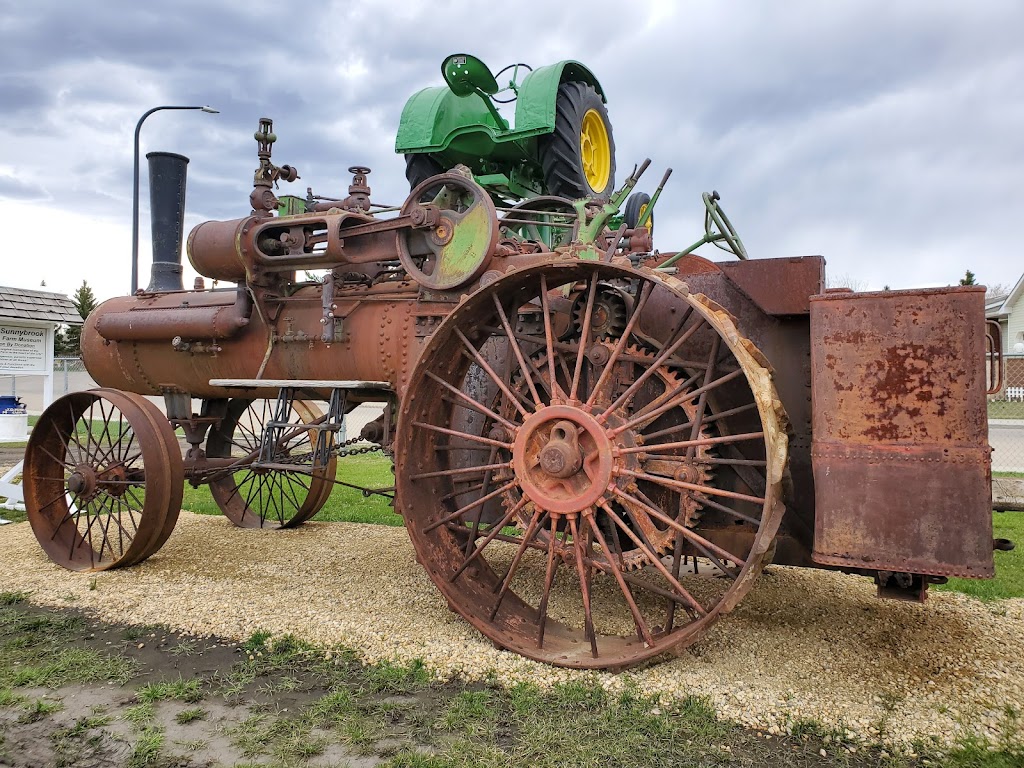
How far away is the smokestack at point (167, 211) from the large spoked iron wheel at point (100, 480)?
1.67 metres

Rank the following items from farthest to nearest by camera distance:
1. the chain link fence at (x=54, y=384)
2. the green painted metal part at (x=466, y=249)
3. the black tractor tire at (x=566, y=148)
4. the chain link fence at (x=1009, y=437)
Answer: the chain link fence at (x=54, y=384)
the black tractor tire at (x=566, y=148)
the green painted metal part at (x=466, y=249)
the chain link fence at (x=1009, y=437)

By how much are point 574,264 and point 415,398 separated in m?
1.21

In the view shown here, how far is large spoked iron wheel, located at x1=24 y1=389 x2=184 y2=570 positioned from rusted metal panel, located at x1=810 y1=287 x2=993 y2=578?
413 cm

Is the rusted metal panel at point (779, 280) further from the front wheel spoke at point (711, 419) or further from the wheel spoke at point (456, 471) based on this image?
the wheel spoke at point (456, 471)

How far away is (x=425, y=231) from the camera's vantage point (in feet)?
15.6

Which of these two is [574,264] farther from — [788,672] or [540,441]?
[788,672]

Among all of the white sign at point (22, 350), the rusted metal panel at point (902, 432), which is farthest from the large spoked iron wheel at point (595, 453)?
the white sign at point (22, 350)

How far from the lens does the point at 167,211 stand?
723 cm

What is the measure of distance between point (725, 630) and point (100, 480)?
434 cm

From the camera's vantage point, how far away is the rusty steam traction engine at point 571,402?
3264 millimetres

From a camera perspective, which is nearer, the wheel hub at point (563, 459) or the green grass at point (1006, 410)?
the wheel hub at point (563, 459)

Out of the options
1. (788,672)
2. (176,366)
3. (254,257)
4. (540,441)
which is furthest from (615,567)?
(176,366)

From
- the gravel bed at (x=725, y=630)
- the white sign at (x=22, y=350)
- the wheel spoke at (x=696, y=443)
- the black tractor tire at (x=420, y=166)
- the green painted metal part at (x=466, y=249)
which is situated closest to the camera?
the gravel bed at (x=725, y=630)

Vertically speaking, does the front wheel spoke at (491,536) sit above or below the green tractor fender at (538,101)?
below
